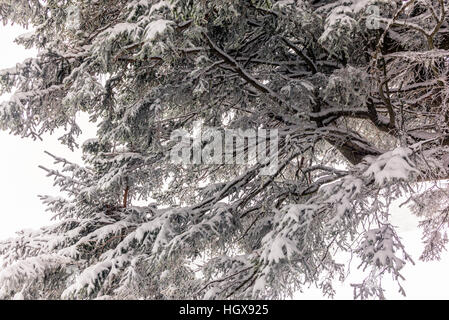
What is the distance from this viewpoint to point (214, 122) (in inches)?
181

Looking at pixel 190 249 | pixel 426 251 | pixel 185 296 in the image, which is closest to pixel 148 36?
pixel 190 249

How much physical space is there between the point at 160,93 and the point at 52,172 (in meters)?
1.84

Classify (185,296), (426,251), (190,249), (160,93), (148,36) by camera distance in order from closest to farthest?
(148,36)
(190,249)
(160,93)
(185,296)
(426,251)

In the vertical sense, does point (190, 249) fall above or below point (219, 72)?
below

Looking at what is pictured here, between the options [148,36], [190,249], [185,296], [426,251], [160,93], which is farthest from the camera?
[426,251]

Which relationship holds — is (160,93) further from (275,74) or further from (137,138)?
(275,74)

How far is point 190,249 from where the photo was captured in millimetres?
3572

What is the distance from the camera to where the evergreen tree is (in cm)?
280

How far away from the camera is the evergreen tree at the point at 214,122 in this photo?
2803 millimetres

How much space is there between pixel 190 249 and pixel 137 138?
1.53m
